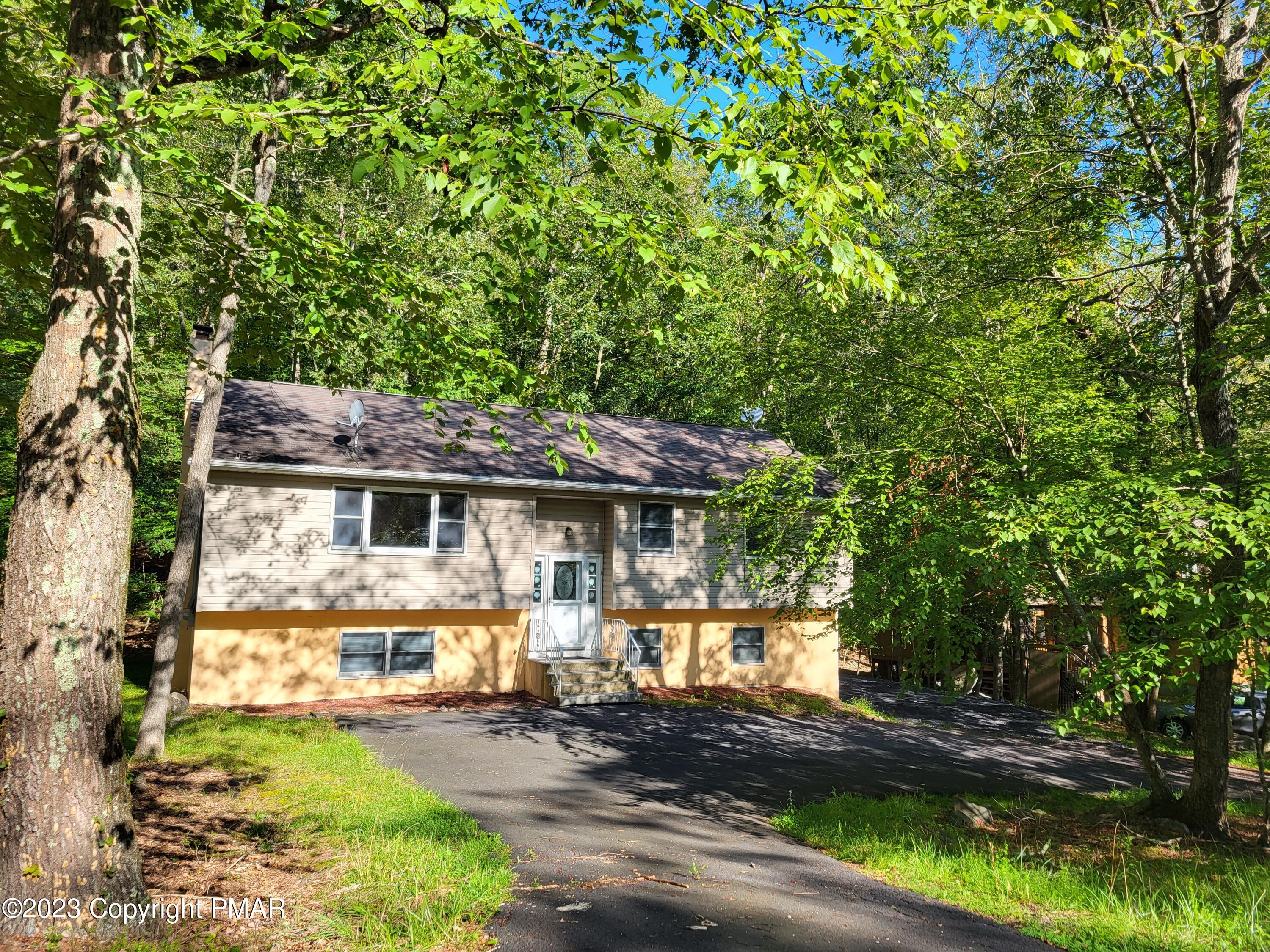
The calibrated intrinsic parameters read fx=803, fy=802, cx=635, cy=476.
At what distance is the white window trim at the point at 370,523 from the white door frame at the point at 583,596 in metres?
2.06

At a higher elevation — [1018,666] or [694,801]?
[694,801]

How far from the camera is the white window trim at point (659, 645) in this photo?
19297 mm

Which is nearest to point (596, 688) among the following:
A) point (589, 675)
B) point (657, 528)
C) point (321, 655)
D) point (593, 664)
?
point (589, 675)

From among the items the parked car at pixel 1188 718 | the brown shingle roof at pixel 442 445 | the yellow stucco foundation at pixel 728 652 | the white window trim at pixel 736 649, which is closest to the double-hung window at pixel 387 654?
the brown shingle roof at pixel 442 445

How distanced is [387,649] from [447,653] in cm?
128

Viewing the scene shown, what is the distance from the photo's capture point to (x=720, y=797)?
9.95 meters

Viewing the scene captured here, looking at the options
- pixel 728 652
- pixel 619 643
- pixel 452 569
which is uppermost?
pixel 452 569

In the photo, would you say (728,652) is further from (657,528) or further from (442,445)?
(442,445)

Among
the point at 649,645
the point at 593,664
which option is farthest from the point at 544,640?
the point at 649,645

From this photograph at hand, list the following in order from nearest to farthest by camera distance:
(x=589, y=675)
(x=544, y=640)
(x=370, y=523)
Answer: (x=370, y=523) < (x=589, y=675) < (x=544, y=640)

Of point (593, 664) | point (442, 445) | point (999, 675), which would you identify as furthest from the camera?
point (999, 675)

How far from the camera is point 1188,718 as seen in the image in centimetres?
1858

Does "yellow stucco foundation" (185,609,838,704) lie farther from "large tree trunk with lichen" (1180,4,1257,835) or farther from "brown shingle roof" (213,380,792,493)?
"large tree trunk with lichen" (1180,4,1257,835)

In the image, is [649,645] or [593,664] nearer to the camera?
[593,664]
